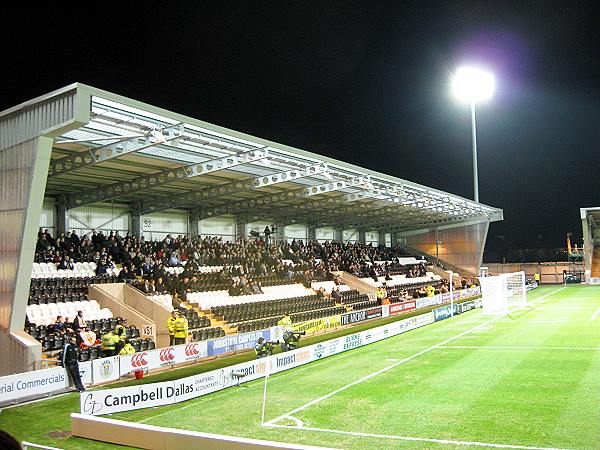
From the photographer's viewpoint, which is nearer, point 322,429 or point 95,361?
point 322,429

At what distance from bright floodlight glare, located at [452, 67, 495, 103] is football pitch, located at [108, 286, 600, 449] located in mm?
33637

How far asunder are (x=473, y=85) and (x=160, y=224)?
3239 cm

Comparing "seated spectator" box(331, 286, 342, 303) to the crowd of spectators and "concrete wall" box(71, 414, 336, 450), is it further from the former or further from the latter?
"concrete wall" box(71, 414, 336, 450)

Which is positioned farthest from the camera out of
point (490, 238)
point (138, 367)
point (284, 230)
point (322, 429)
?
point (490, 238)

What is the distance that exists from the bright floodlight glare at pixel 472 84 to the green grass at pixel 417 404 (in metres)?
34.6

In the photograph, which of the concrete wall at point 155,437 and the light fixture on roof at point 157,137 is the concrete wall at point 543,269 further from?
the concrete wall at point 155,437

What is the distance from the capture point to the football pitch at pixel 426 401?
10984 mm

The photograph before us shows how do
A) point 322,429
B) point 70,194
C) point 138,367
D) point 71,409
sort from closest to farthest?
point 322,429, point 71,409, point 138,367, point 70,194

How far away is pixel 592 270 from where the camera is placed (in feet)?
213

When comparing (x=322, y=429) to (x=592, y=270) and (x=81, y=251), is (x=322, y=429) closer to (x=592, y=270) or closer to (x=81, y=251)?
(x=81, y=251)

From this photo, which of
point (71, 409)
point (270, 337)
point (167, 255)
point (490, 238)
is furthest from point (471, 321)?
point (490, 238)

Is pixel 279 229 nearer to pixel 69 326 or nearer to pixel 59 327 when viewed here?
pixel 69 326

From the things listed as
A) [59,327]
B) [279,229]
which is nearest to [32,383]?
[59,327]

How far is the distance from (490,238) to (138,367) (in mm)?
65694
